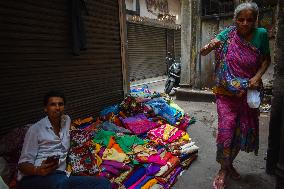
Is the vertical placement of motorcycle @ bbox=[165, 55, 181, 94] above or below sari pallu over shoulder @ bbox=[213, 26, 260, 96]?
below

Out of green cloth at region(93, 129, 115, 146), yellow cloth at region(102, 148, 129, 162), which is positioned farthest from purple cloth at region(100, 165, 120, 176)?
green cloth at region(93, 129, 115, 146)

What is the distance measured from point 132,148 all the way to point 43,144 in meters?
1.47

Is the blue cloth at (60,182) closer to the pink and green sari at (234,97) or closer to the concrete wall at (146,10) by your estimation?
the pink and green sari at (234,97)

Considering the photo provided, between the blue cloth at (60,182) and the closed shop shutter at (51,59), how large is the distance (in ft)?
5.57

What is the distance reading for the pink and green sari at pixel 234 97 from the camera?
2949mm

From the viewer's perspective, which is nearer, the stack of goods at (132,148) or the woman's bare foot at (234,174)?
the stack of goods at (132,148)

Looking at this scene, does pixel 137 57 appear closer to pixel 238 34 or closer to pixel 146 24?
pixel 146 24

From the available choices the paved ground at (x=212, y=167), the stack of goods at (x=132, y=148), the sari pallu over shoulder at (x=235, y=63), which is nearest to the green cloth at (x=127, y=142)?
the stack of goods at (x=132, y=148)

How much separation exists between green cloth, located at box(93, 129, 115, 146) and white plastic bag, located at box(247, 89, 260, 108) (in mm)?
2061

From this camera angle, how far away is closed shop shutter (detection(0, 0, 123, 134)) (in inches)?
150

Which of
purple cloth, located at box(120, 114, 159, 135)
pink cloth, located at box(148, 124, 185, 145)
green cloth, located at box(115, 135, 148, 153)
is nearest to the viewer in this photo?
green cloth, located at box(115, 135, 148, 153)

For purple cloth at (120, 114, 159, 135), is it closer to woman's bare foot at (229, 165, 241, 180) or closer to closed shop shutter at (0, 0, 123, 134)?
closed shop shutter at (0, 0, 123, 134)

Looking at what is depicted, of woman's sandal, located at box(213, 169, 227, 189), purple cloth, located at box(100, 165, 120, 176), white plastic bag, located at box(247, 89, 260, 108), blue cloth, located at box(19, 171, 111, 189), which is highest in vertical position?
white plastic bag, located at box(247, 89, 260, 108)

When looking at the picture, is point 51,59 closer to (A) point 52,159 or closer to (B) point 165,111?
(A) point 52,159
